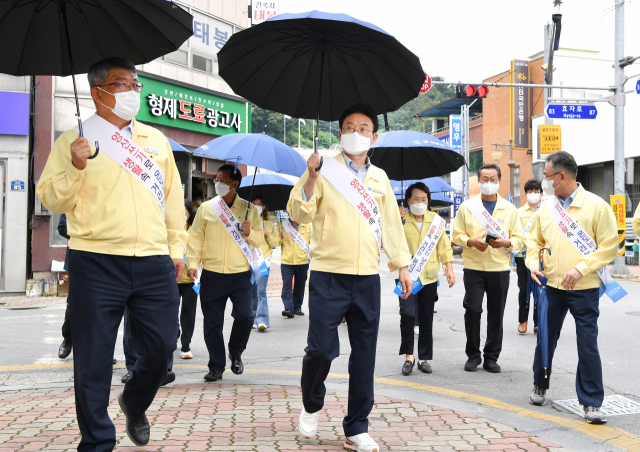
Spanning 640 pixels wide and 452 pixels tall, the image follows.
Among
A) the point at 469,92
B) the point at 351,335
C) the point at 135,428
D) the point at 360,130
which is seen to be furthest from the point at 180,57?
the point at 135,428

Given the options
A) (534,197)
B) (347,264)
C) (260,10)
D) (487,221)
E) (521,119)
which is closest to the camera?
(347,264)

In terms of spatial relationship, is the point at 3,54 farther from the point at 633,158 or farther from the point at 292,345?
the point at 633,158

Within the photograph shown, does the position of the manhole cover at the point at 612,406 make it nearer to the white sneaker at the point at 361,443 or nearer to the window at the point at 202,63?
the white sneaker at the point at 361,443

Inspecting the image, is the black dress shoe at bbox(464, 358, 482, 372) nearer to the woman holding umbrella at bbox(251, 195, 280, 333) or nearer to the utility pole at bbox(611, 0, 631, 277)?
the woman holding umbrella at bbox(251, 195, 280, 333)

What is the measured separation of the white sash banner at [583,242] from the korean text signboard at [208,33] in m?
17.2

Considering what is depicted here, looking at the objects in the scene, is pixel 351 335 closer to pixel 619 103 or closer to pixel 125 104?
pixel 125 104

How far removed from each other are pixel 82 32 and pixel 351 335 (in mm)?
2605

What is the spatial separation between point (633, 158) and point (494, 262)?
20229mm

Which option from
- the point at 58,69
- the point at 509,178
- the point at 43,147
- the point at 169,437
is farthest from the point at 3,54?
the point at 509,178

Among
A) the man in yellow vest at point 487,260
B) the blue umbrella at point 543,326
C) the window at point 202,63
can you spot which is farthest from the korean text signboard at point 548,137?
the blue umbrella at point 543,326

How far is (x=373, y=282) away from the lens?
4199 mm

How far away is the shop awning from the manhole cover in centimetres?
3516

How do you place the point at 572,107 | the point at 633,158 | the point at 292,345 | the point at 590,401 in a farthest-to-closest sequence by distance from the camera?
the point at 633,158 → the point at 572,107 → the point at 292,345 → the point at 590,401

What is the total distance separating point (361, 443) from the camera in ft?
12.7
